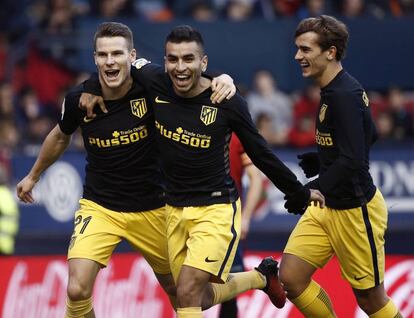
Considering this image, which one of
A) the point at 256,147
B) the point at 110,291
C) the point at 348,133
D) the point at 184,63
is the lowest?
the point at 110,291

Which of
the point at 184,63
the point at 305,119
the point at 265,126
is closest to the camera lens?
the point at 184,63

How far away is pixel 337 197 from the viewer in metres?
8.66

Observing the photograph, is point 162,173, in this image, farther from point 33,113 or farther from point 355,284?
point 33,113

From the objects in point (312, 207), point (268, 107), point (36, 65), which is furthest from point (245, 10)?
point (312, 207)

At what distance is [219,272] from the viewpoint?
331 inches

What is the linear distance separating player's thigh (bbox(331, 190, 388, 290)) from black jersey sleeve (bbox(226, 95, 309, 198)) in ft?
1.51

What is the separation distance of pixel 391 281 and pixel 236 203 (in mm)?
2957

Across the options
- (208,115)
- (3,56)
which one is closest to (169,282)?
(208,115)

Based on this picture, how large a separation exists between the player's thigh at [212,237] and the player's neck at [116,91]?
971 millimetres

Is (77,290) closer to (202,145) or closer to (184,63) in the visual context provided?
(202,145)

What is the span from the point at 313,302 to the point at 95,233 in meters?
1.67

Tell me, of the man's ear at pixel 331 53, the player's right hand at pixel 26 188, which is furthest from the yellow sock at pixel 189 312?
the man's ear at pixel 331 53

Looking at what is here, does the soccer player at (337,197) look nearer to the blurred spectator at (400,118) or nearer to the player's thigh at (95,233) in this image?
the player's thigh at (95,233)

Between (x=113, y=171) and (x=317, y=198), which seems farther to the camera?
(x=113, y=171)
